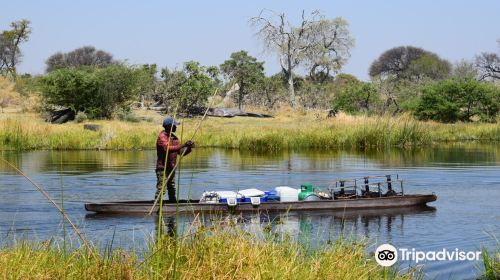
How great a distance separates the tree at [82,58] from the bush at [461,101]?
4035 cm

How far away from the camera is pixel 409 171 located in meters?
26.7

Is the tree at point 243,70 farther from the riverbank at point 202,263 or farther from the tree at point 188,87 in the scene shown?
the riverbank at point 202,263

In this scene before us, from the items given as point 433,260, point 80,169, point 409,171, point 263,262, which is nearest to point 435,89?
point 409,171

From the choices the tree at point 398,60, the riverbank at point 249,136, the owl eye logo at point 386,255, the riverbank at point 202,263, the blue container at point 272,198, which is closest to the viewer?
the riverbank at point 202,263

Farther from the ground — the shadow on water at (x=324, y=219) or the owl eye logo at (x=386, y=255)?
the owl eye logo at (x=386, y=255)

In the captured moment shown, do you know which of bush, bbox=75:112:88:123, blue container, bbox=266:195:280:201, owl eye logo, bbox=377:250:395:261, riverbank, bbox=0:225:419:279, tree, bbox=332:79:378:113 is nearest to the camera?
riverbank, bbox=0:225:419:279

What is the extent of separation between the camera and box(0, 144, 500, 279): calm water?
13898 millimetres

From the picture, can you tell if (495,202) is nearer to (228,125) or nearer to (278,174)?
(278,174)

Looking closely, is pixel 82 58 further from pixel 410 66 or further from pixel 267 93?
pixel 410 66

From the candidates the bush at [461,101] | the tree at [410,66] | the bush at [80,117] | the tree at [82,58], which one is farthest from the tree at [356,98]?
the tree at [82,58]

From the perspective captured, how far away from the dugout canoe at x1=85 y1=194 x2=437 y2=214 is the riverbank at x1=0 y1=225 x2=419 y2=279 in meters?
6.85

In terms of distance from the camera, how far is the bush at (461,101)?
48375 millimetres

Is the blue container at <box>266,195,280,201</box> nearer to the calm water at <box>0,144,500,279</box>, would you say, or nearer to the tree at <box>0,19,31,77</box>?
the calm water at <box>0,144,500,279</box>

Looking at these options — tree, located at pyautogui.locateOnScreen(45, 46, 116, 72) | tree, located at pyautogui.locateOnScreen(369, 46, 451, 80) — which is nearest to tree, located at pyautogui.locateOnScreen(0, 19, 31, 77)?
tree, located at pyautogui.locateOnScreen(45, 46, 116, 72)
